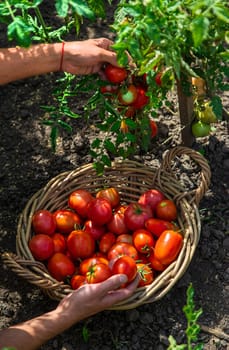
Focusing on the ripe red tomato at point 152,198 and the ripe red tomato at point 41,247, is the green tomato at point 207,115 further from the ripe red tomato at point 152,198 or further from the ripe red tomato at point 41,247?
the ripe red tomato at point 41,247

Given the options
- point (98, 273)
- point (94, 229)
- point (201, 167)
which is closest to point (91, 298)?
point (98, 273)

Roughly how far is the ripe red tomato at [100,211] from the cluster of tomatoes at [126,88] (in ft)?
1.35

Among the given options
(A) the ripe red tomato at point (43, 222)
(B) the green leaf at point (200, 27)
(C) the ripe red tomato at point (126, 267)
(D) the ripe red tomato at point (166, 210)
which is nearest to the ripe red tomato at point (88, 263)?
(C) the ripe red tomato at point (126, 267)

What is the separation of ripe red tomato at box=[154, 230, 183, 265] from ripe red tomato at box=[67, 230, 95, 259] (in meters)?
0.30

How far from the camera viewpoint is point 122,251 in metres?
2.38

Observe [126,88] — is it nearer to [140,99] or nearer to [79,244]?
[140,99]

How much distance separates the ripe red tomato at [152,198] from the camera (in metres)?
2.52

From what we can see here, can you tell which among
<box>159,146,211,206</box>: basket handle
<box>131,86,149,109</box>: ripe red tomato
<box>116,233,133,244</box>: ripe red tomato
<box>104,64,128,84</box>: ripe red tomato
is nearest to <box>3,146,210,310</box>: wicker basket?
<box>159,146,211,206</box>: basket handle

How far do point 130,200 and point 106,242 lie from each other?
285 millimetres

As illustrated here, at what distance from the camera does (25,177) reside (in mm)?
2945

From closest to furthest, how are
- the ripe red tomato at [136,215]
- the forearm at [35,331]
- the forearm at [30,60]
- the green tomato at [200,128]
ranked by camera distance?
the forearm at [35,331] → the forearm at [30,60] → the ripe red tomato at [136,215] → the green tomato at [200,128]

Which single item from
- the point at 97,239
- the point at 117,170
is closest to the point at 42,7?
the point at 117,170

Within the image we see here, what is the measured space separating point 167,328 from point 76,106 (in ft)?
4.57

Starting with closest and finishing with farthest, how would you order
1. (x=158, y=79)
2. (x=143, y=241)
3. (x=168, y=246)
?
Result: 1. (x=158, y=79)
2. (x=168, y=246)
3. (x=143, y=241)
